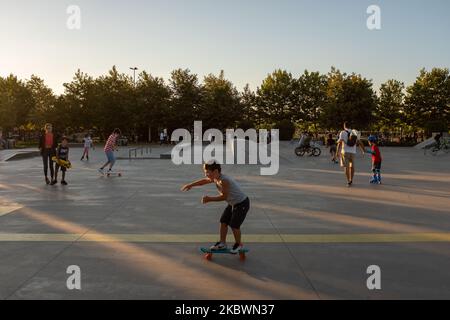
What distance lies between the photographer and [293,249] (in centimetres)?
590

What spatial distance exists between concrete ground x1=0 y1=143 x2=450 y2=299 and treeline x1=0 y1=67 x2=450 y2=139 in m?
46.3

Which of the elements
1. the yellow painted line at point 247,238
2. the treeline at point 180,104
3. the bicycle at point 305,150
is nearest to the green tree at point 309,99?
the treeline at point 180,104

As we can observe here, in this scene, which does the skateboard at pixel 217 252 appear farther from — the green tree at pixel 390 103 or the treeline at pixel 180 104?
the green tree at pixel 390 103

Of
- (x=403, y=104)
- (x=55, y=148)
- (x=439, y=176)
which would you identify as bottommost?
(x=439, y=176)

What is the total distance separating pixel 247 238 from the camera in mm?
6562

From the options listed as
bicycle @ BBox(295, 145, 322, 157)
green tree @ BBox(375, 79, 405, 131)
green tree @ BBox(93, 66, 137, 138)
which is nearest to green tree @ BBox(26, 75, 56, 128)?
green tree @ BBox(93, 66, 137, 138)

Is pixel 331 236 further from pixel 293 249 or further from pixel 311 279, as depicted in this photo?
pixel 311 279

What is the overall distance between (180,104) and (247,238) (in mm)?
52457

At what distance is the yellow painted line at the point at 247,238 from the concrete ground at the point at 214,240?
2 cm

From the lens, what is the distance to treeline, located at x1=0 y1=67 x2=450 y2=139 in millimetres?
56688

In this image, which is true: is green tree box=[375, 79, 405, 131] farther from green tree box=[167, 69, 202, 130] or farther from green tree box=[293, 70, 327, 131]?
green tree box=[167, 69, 202, 130]

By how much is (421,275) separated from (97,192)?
344 inches
